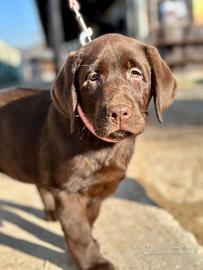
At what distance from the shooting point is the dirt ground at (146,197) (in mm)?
3760

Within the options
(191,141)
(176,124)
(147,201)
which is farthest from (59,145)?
(176,124)

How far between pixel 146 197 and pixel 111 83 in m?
1.80

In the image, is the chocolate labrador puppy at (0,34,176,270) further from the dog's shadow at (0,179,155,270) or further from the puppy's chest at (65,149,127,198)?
the dog's shadow at (0,179,155,270)

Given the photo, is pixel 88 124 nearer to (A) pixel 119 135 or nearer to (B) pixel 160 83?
(A) pixel 119 135

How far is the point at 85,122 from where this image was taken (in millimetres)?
3336

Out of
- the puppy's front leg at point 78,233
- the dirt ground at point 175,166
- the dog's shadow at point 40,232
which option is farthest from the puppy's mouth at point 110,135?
the dirt ground at point 175,166

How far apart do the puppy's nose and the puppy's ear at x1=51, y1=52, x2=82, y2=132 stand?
1.02 ft

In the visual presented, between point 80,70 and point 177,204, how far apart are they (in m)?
1.77

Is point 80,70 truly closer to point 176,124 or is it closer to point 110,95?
point 110,95

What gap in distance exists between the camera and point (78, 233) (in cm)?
333

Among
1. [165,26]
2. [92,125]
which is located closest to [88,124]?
[92,125]

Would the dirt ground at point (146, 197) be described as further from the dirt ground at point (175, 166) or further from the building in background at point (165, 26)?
the building in background at point (165, 26)

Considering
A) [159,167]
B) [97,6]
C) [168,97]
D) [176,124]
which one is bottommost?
[97,6]

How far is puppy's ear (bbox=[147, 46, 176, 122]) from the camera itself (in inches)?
132
